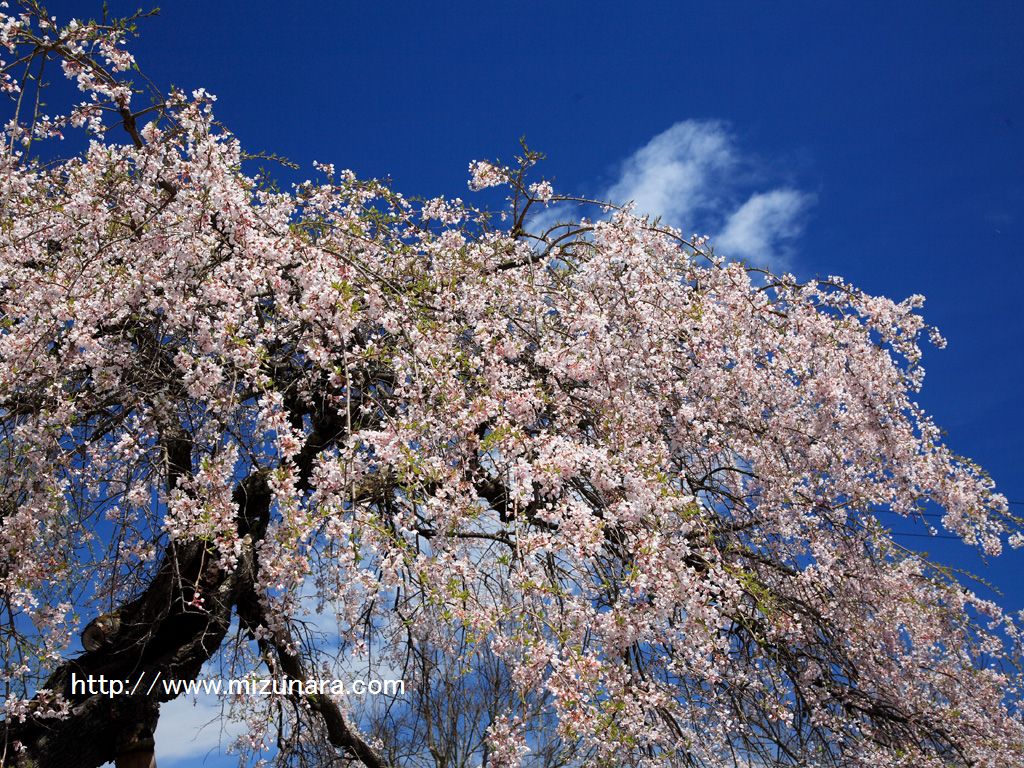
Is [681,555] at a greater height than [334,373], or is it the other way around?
[334,373]

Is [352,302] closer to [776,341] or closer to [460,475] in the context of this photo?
[460,475]

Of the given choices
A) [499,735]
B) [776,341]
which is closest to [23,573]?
[499,735]

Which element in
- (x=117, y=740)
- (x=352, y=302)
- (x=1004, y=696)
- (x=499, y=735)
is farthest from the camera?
(x=1004, y=696)

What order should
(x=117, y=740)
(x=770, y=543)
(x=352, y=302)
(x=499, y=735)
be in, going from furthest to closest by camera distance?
(x=770, y=543), (x=117, y=740), (x=352, y=302), (x=499, y=735)

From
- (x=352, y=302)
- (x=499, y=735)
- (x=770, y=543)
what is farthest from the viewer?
(x=770, y=543)

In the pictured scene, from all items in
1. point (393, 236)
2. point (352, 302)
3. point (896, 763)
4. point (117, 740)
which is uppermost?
point (393, 236)

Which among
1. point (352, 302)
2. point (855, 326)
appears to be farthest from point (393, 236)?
point (855, 326)

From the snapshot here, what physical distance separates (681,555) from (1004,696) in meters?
3.84

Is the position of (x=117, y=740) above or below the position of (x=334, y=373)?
below

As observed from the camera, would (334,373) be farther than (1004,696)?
No

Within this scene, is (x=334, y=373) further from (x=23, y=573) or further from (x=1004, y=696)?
(x=1004, y=696)

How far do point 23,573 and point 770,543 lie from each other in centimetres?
477

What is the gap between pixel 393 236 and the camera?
6199 mm

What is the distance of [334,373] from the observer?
4305 millimetres
